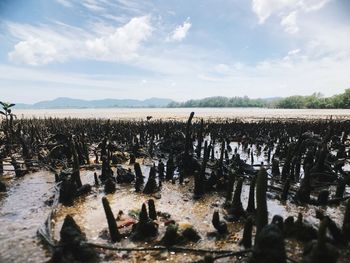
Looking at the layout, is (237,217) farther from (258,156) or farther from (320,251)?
(258,156)

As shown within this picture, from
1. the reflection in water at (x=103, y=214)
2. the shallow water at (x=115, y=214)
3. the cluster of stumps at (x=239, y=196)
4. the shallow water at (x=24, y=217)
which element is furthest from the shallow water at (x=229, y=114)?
the reflection in water at (x=103, y=214)

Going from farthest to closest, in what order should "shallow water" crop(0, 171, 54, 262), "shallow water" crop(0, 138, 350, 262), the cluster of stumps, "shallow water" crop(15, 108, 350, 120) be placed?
1. "shallow water" crop(15, 108, 350, 120)
2. "shallow water" crop(0, 171, 54, 262)
3. "shallow water" crop(0, 138, 350, 262)
4. the cluster of stumps

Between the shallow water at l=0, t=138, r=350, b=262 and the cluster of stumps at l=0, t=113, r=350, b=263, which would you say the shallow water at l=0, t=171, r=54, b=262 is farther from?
the cluster of stumps at l=0, t=113, r=350, b=263

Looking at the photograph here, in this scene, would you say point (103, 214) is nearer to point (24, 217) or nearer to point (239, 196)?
point (24, 217)

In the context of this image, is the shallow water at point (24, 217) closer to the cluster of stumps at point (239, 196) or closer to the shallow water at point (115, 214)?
the shallow water at point (115, 214)

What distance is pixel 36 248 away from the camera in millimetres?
5852

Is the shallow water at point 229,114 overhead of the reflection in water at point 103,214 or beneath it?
overhead

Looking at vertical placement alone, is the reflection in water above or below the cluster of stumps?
below

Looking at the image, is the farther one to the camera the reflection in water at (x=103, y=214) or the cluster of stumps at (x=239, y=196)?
the reflection in water at (x=103, y=214)

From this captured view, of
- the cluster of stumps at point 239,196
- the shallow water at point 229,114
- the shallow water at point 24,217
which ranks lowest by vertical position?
the shallow water at point 24,217

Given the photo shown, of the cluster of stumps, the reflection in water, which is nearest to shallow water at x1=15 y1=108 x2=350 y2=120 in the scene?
the cluster of stumps

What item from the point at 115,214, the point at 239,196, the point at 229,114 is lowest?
the point at 115,214

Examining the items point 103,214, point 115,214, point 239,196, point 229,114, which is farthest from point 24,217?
point 229,114


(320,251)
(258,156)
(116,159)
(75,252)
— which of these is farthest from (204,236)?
(258,156)
